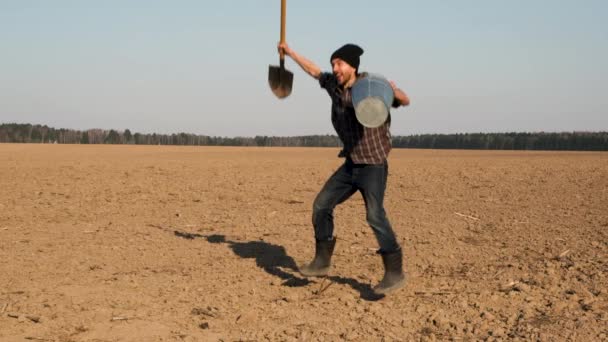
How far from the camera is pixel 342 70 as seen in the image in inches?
194

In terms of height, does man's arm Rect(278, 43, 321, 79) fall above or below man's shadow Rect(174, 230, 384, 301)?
above

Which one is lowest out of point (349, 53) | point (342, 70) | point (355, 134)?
point (355, 134)

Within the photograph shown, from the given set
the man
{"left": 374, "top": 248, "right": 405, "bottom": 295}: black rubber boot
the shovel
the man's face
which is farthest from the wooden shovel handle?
{"left": 374, "top": 248, "right": 405, "bottom": 295}: black rubber boot

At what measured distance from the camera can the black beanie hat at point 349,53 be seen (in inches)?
193

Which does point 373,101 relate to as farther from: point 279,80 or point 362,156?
point 279,80

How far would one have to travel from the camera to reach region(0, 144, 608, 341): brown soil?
14.5 ft

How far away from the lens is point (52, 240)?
24.6 feet

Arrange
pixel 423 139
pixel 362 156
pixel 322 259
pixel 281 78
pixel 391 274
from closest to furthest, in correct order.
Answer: pixel 362 156
pixel 391 274
pixel 322 259
pixel 281 78
pixel 423 139

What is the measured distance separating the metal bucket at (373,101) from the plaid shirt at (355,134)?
0.63ft

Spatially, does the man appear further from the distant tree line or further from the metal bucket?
the distant tree line

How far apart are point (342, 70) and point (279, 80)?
1.46 metres

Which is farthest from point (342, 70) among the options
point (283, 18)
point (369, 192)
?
point (283, 18)

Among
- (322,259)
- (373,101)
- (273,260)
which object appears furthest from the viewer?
(273,260)

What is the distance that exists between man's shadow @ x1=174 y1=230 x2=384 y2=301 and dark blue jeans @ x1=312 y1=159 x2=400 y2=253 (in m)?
0.50
